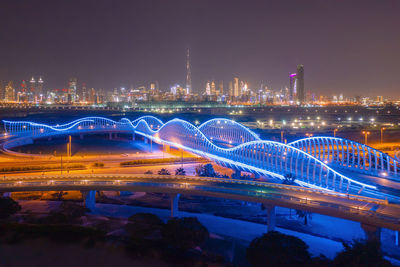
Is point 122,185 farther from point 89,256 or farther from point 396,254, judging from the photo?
point 396,254

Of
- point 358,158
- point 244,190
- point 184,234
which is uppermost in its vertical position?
point 358,158

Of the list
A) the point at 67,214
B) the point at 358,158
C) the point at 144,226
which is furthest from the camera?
the point at 358,158

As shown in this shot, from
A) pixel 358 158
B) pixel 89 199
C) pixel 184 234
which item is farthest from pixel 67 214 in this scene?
pixel 358 158

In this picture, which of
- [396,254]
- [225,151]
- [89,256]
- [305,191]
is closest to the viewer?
[396,254]

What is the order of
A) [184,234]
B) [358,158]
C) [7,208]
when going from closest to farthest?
[184,234] < [7,208] < [358,158]

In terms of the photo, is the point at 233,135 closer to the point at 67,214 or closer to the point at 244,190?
the point at 244,190

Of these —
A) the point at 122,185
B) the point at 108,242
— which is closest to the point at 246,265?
the point at 108,242

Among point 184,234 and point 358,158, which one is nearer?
point 184,234
